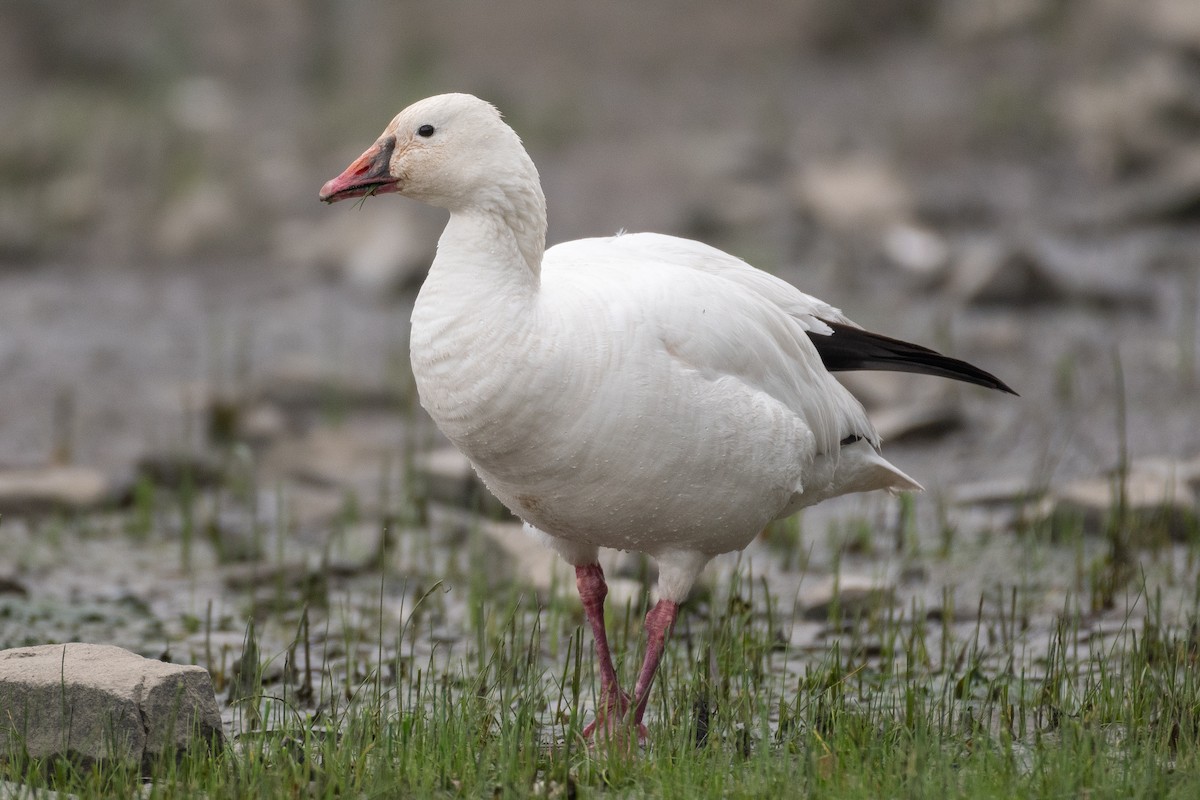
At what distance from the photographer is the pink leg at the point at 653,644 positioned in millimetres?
4461

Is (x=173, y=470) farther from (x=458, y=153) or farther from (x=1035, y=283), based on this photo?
(x=1035, y=283)

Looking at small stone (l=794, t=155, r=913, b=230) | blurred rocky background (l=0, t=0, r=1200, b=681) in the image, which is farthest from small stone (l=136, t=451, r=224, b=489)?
small stone (l=794, t=155, r=913, b=230)

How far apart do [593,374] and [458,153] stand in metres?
0.73

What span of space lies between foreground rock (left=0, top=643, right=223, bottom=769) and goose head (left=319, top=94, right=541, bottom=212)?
4.68ft

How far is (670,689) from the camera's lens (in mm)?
5055

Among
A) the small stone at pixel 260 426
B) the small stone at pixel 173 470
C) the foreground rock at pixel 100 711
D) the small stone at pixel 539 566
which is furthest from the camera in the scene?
the small stone at pixel 260 426

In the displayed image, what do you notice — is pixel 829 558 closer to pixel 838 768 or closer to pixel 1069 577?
pixel 1069 577

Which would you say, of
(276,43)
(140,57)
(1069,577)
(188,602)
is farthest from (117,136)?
(1069,577)

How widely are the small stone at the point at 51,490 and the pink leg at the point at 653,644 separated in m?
3.72

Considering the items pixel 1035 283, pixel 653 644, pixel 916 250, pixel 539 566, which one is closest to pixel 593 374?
pixel 653 644

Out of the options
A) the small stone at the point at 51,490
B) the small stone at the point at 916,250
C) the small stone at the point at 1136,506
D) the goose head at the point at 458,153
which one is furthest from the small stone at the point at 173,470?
the small stone at the point at 916,250

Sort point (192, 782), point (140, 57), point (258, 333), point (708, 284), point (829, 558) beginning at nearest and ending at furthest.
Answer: point (192, 782) → point (708, 284) → point (829, 558) → point (258, 333) → point (140, 57)

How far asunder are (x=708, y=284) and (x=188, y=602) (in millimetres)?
2826

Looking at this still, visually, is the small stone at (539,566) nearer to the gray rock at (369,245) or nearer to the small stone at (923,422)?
the small stone at (923,422)
